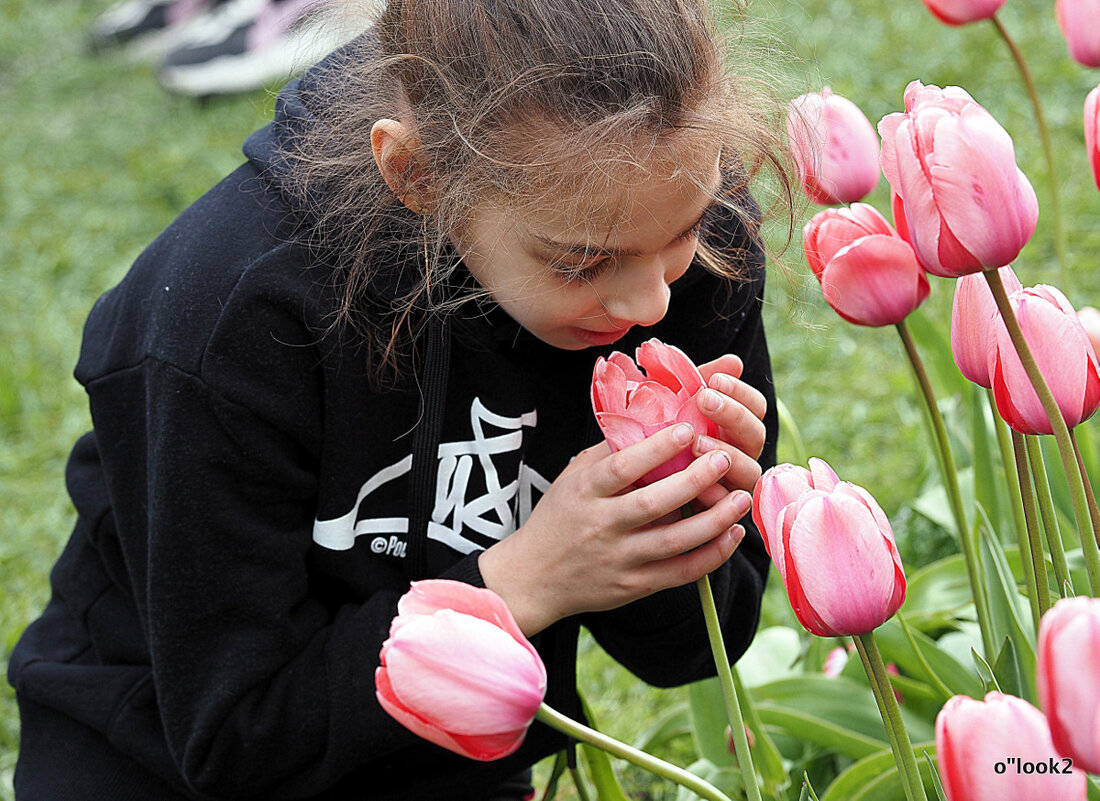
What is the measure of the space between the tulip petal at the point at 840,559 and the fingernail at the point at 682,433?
14 cm

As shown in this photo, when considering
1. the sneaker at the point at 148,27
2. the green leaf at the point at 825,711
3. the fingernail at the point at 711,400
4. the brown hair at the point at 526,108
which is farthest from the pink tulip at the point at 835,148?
the sneaker at the point at 148,27

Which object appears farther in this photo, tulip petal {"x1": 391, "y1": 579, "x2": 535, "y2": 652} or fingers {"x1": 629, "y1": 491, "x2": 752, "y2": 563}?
fingers {"x1": 629, "y1": 491, "x2": 752, "y2": 563}

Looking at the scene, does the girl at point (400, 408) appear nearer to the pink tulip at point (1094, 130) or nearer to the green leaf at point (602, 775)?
the green leaf at point (602, 775)

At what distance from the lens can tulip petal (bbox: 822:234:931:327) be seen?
729mm

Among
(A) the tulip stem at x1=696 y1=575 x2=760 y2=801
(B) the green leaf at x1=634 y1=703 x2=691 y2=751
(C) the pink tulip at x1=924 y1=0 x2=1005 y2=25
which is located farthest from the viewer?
(B) the green leaf at x1=634 y1=703 x2=691 y2=751

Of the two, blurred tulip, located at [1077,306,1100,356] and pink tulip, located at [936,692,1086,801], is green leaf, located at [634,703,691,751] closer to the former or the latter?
blurred tulip, located at [1077,306,1100,356]

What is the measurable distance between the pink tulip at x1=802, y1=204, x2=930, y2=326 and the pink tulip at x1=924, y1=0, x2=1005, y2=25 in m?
0.41

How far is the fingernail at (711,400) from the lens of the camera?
674 millimetres

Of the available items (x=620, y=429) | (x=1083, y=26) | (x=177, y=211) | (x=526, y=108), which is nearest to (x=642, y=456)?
(x=620, y=429)

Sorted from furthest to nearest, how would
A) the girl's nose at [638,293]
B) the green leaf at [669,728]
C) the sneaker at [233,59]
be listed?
1. the sneaker at [233,59]
2. the green leaf at [669,728]
3. the girl's nose at [638,293]

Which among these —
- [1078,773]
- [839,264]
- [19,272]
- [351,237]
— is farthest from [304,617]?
[19,272]

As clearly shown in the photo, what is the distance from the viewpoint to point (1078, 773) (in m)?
0.46

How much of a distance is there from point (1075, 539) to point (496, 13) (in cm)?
82

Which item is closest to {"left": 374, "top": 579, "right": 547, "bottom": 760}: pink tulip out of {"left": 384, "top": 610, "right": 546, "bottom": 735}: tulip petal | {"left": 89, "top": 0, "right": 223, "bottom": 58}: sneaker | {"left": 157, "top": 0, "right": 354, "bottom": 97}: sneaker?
{"left": 384, "top": 610, "right": 546, "bottom": 735}: tulip petal
